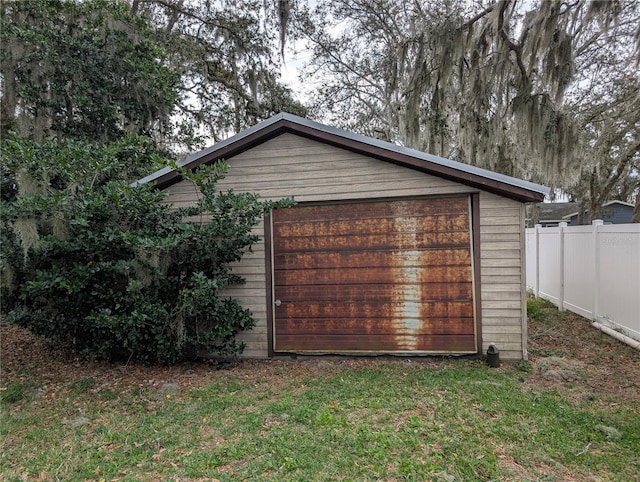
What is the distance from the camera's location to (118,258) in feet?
14.3

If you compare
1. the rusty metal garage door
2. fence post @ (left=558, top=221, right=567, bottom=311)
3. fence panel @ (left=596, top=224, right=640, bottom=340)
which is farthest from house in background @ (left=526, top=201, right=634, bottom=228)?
the rusty metal garage door

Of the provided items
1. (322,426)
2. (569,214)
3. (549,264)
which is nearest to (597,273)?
(549,264)

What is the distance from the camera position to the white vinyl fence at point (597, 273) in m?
5.07

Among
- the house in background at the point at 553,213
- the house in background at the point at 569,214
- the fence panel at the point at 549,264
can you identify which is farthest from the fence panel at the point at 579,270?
the house in background at the point at 553,213

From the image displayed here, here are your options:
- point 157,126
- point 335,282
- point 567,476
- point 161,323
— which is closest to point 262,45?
point 157,126

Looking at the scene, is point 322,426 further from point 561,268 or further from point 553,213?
point 553,213

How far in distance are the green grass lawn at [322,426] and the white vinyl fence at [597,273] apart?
6.50ft

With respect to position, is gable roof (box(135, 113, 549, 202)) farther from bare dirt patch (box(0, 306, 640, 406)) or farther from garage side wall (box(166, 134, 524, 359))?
bare dirt patch (box(0, 306, 640, 406))

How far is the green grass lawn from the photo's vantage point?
2.60m

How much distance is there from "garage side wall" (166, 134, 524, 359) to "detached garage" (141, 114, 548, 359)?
0.04 ft

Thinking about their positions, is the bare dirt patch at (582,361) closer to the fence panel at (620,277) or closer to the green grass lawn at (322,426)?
the green grass lawn at (322,426)

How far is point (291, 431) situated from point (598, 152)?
38.8ft

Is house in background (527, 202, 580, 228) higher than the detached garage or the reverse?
higher

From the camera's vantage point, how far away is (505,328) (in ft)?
15.3
